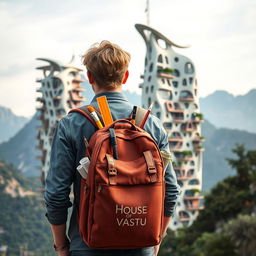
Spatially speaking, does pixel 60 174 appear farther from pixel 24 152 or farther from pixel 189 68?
pixel 24 152

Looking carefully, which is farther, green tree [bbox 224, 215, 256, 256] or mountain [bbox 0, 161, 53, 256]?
mountain [bbox 0, 161, 53, 256]

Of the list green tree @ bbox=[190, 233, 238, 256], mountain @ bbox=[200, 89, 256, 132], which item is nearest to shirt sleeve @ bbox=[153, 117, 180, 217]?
green tree @ bbox=[190, 233, 238, 256]

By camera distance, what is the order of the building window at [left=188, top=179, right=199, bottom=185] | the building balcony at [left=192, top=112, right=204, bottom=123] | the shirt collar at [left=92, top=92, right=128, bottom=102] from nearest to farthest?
1. the shirt collar at [left=92, top=92, right=128, bottom=102]
2. the building balcony at [left=192, top=112, right=204, bottom=123]
3. the building window at [left=188, top=179, right=199, bottom=185]

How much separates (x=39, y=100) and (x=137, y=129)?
1545 inches

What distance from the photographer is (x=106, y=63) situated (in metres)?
2.06

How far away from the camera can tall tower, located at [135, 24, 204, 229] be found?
3266 centimetres

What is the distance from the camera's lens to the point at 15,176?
70.6 meters

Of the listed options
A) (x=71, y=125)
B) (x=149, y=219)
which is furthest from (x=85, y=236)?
(x=71, y=125)

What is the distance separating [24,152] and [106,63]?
13008cm

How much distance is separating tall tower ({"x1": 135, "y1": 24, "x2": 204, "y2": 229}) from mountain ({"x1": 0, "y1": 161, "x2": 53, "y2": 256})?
912 inches

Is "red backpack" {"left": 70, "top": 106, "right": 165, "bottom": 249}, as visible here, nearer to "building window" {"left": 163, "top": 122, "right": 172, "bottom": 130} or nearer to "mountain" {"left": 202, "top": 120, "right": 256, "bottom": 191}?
"building window" {"left": 163, "top": 122, "right": 172, "bottom": 130}

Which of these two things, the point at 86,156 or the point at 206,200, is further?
the point at 206,200

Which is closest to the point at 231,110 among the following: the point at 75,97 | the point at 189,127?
the point at 75,97

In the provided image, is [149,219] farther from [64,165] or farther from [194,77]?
[194,77]
